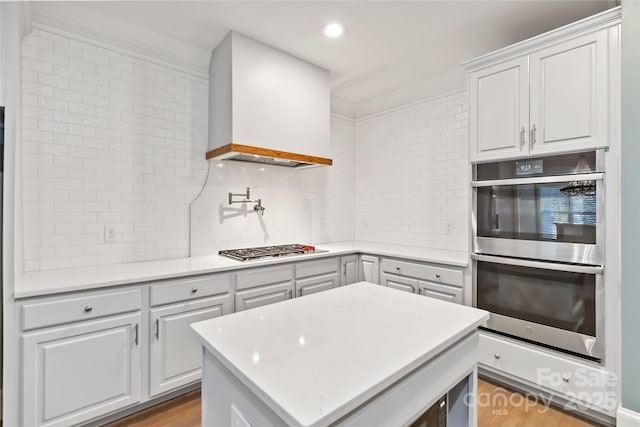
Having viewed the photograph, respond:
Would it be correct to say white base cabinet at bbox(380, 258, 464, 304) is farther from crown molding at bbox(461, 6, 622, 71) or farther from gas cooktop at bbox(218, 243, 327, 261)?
crown molding at bbox(461, 6, 622, 71)

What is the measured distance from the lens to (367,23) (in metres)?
2.42

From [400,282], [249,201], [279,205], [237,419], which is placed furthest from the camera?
[279,205]

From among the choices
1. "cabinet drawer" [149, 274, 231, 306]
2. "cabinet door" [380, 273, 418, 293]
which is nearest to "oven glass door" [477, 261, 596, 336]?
"cabinet door" [380, 273, 418, 293]

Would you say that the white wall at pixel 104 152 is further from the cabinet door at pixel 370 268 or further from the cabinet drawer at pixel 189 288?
the cabinet door at pixel 370 268

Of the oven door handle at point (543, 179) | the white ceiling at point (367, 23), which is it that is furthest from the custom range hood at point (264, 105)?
the oven door handle at point (543, 179)

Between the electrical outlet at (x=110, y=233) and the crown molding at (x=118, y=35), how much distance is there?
1405 millimetres

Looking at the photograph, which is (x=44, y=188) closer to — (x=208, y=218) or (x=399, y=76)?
(x=208, y=218)

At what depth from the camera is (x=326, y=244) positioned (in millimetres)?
3898

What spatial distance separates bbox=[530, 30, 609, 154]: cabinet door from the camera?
76.2 inches

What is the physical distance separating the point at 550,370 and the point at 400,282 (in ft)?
4.08

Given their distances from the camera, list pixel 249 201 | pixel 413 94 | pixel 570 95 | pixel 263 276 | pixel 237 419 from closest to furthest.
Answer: pixel 237 419 → pixel 570 95 → pixel 263 276 → pixel 249 201 → pixel 413 94

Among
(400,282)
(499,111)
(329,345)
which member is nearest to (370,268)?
(400,282)

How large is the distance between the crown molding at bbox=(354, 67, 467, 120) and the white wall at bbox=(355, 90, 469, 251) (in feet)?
0.19

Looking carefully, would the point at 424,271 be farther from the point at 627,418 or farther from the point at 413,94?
the point at 413,94
